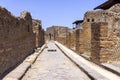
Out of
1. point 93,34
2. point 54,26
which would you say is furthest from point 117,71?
point 54,26

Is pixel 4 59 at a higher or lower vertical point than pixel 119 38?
lower

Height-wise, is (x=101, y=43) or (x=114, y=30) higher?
(x=114, y=30)

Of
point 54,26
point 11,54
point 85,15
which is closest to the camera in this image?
point 11,54

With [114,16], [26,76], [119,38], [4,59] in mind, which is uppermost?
[114,16]

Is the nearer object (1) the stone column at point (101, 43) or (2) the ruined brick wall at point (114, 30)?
(1) the stone column at point (101, 43)

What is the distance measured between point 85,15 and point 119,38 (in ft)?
40.0

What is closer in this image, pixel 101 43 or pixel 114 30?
pixel 101 43

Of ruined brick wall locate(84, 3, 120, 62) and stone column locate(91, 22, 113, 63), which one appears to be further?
ruined brick wall locate(84, 3, 120, 62)

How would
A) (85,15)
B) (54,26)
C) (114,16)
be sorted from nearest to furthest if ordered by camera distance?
1. (114,16)
2. (85,15)
3. (54,26)

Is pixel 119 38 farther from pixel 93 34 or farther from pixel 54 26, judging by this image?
pixel 54 26

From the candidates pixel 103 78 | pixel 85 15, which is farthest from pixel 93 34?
pixel 85 15

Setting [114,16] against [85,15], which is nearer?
[114,16]

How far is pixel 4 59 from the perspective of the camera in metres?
8.51

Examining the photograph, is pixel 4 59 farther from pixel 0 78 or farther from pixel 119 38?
pixel 119 38
